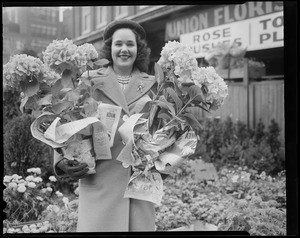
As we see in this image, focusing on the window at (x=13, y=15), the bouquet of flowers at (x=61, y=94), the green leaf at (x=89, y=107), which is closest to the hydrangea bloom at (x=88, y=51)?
the bouquet of flowers at (x=61, y=94)

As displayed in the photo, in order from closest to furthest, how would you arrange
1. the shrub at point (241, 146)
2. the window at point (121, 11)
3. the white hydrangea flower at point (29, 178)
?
1. the window at point (121, 11)
2. the white hydrangea flower at point (29, 178)
3. the shrub at point (241, 146)

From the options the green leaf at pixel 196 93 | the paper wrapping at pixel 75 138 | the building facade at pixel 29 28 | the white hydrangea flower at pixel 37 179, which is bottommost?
the white hydrangea flower at pixel 37 179

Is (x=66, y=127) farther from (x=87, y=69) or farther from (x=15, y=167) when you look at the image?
(x=15, y=167)

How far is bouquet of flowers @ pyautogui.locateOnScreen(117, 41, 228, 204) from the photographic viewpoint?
2.32m

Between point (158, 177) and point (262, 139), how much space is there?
1031mm

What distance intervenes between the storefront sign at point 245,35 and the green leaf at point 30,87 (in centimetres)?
119

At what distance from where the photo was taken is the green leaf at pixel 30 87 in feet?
7.45

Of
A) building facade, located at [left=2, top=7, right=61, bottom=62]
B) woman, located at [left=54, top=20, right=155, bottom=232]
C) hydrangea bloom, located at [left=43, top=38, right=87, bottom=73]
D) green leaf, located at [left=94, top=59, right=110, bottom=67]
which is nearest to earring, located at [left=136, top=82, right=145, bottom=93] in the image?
woman, located at [left=54, top=20, right=155, bottom=232]

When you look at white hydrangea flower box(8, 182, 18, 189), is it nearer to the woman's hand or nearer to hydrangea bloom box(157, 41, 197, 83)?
the woman's hand

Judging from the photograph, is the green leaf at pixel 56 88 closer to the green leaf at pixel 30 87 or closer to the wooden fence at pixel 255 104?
the green leaf at pixel 30 87

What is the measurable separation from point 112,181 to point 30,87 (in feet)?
2.30

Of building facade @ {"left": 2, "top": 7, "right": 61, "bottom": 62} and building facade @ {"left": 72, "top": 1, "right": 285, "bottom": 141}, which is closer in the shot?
building facade @ {"left": 2, "top": 7, "right": 61, "bottom": 62}

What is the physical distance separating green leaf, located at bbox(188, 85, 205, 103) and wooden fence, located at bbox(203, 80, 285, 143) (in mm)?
645

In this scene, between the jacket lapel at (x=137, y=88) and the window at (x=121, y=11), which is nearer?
the jacket lapel at (x=137, y=88)
